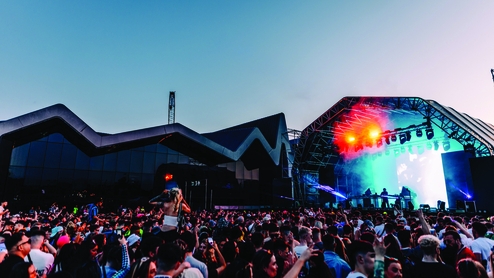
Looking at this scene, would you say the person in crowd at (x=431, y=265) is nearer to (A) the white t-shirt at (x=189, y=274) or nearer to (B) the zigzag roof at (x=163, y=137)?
(A) the white t-shirt at (x=189, y=274)

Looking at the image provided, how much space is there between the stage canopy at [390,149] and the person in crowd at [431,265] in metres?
17.8

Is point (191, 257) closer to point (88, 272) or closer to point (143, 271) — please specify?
point (143, 271)

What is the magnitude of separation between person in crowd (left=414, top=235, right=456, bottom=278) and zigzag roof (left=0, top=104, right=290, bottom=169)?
22029mm

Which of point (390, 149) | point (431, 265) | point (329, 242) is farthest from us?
point (390, 149)

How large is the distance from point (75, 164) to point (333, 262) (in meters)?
24.2

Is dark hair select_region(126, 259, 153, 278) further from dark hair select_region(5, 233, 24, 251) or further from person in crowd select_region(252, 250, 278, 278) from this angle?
dark hair select_region(5, 233, 24, 251)

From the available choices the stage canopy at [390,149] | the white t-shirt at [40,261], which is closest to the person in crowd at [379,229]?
the white t-shirt at [40,261]

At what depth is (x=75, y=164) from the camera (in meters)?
22.8

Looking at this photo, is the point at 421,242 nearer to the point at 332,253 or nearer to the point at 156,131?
the point at 332,253

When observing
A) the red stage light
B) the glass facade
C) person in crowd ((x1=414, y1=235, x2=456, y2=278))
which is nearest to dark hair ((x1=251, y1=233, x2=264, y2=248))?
person in crowd ((x1=414, y1=235, x2=456, y2=278))

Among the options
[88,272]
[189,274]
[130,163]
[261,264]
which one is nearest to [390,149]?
[130,163]

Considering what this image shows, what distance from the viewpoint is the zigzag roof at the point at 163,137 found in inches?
757

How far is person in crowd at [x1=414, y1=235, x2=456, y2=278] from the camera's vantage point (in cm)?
333

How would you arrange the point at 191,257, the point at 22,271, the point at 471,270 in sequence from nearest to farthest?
the point at 22,271 < the point at 471,270 < the point at 191,257
